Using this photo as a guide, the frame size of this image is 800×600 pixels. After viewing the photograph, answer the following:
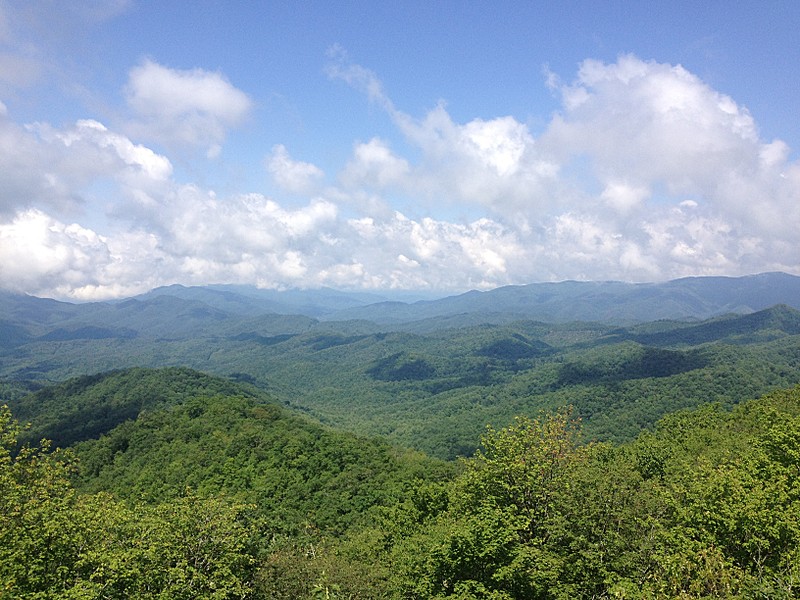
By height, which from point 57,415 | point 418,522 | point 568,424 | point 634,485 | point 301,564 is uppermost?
point 568,424

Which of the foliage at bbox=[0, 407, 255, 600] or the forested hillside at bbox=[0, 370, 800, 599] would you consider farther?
the foliage at bbox=[0, 407, 255, 600]

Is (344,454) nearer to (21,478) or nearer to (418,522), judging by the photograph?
(418,522)

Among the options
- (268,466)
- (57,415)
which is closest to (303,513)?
(268,466)

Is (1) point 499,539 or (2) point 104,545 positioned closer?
(1) point 499,539

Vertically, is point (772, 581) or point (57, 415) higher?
point (772, 581)

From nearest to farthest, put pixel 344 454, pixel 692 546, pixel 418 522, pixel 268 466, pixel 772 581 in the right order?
pixel 772 581, pixel 692 546, pixel 418 522, pixel 268 466, pixel 344 454

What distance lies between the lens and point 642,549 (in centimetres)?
2048

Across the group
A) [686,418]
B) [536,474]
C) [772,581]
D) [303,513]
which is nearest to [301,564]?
[536,474]

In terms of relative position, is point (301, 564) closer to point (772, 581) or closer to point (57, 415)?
point (772, 581)

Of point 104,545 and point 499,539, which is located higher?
point 499,539

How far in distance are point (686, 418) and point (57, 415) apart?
160 m

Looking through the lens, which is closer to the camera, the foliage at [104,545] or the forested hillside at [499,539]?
the forested hillside at [499,539]

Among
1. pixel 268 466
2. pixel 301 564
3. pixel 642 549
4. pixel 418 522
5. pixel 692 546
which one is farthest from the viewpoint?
pixel 268 466

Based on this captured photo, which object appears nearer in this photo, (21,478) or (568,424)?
(21,478)
